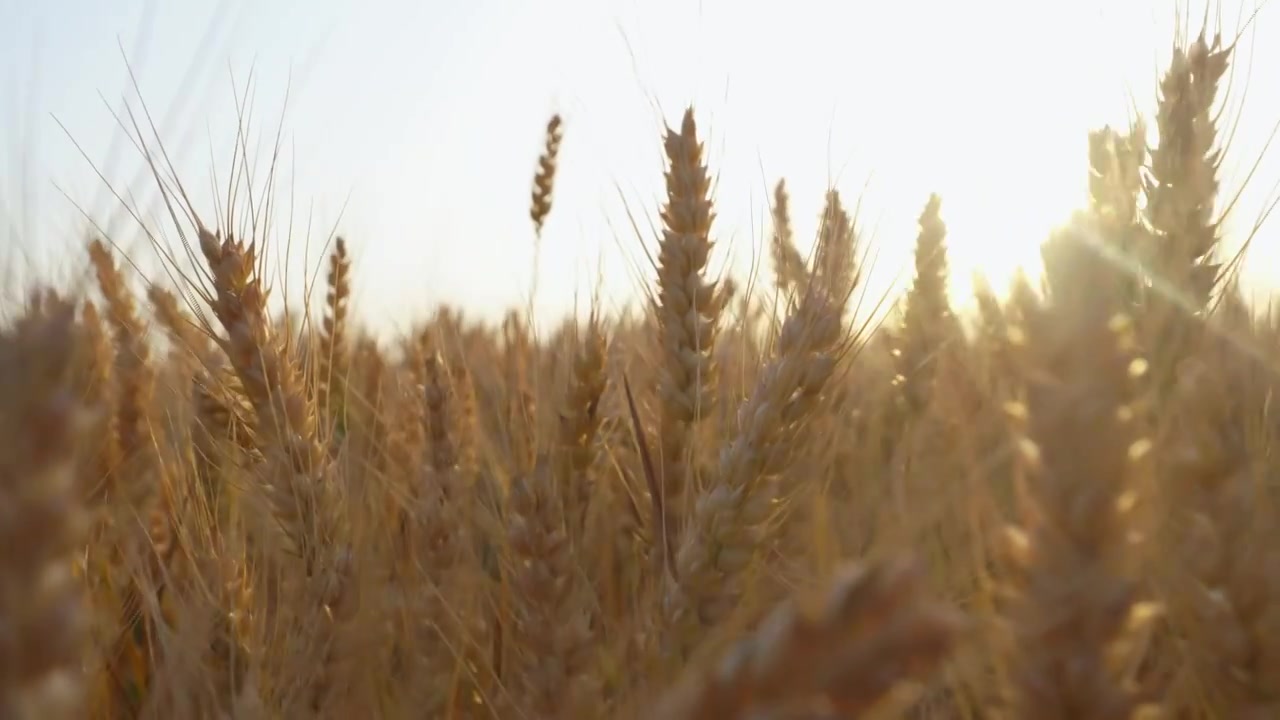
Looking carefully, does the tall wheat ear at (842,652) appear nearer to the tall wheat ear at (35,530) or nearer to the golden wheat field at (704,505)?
the golden wheat field at (704,505)

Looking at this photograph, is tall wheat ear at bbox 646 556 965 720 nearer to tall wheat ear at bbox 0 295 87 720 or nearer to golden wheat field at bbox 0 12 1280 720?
golden wheat field at bbox 0 12 1280 720

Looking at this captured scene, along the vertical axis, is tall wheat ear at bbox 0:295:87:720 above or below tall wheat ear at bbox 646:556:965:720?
above

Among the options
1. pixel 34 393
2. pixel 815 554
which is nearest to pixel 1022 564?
pixel 34 393

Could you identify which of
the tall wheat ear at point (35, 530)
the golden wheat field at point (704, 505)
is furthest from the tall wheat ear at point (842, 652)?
the tall wheat ear at point (35, 530)

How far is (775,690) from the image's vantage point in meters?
0.41

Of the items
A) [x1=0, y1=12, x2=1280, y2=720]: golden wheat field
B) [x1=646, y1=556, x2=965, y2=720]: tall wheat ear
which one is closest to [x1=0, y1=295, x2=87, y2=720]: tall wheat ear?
[x1=0, y1=12, x2=1280, y2=720]: golden wheat field

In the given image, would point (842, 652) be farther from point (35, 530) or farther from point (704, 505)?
point (704, 505)

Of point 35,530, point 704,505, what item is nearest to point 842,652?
point 35,530

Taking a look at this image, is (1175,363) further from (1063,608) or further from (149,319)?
(149,319)

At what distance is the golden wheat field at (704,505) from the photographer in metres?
0.43

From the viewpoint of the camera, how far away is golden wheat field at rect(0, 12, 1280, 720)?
435 millimetres

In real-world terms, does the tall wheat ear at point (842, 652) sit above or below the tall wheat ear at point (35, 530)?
below

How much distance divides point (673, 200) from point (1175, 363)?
85 centimetres

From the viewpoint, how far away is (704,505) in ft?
4.00
